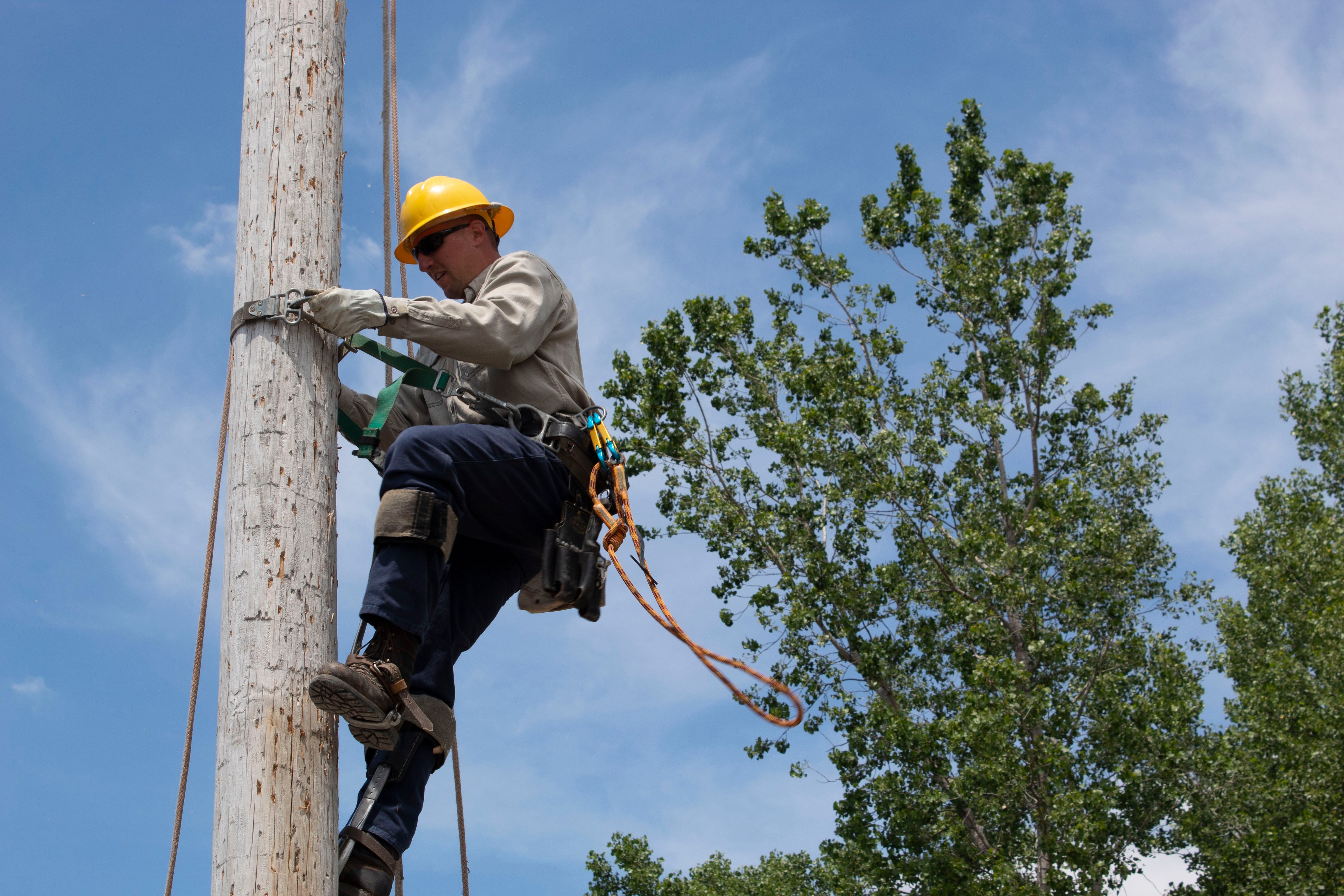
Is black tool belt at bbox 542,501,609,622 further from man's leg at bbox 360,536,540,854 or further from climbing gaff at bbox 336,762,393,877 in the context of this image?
climbing gaff at bbox 336,762,393,877

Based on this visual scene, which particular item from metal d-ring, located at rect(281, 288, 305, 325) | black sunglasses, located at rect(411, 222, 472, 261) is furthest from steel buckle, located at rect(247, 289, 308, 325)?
black sunglasses, located at rect(411, 222, 472, 261)

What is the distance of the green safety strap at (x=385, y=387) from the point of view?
2.96m

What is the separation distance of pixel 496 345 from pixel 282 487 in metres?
0.66

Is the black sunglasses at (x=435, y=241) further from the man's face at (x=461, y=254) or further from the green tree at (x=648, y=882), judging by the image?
the green tree at (x=648, y=882)

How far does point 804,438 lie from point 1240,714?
22.9 feet

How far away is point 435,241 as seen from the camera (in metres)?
3.54

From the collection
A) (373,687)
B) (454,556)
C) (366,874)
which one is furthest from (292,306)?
(366,874)

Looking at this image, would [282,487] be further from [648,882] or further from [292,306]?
[648,882]

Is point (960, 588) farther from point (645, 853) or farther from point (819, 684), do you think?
point (645, 853)

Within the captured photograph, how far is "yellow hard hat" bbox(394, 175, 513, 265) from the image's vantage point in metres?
3.51

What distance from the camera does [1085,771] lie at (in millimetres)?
13984

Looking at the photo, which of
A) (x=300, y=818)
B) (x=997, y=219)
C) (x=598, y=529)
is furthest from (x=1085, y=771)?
(x=300, y=818)

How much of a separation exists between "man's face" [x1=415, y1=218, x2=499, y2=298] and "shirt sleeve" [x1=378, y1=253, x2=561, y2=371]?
0.97 ft

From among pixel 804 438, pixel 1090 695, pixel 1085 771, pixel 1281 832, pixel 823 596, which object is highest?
pixel 804 438
